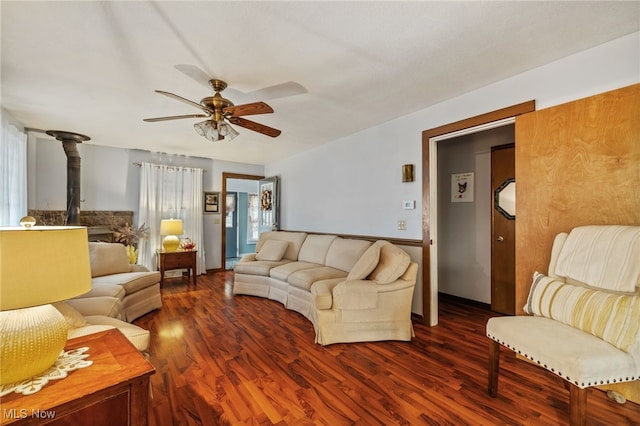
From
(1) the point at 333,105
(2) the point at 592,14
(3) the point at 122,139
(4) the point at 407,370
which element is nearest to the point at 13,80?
(3) the point at 122,139

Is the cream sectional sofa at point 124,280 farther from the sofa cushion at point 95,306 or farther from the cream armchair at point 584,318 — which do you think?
the cream armchair at point 584,318

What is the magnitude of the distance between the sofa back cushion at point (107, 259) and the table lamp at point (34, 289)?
2.73 meters

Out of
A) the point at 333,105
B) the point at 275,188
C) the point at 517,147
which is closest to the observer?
the point at 517,147

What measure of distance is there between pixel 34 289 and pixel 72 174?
167 inches

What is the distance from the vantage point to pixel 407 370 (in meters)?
2.14

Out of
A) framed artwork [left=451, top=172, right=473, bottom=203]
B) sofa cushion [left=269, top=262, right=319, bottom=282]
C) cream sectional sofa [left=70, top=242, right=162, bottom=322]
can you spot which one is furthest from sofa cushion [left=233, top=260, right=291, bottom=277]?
framed artwork [left=451, top=172, right=473, bottom=203]

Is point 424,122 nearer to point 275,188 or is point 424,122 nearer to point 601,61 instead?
point 601,61

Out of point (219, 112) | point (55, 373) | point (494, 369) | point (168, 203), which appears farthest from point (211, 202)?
point (494, 369)

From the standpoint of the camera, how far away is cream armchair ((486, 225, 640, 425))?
132 cm

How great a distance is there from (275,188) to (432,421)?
4.68 metres

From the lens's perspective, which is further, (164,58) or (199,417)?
(164,58)

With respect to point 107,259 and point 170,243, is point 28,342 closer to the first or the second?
point 107,259

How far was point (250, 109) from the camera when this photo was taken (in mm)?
2230

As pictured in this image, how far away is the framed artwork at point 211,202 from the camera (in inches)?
220
